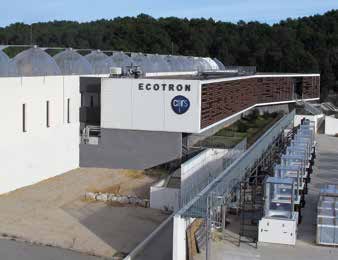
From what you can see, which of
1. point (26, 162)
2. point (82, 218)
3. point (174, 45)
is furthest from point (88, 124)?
point (174, 45)

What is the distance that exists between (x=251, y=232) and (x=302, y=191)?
407 centimetres

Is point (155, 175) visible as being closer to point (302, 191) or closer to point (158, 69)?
point (302, 191)

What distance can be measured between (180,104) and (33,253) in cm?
1166

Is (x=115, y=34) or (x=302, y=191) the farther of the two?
(x=115, y=34)

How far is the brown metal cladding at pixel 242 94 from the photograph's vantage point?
27.2 metres

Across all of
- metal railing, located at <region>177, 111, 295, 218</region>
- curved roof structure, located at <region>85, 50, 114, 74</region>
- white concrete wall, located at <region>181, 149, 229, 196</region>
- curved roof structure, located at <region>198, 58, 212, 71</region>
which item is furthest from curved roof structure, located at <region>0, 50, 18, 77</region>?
curved roof structure, located at <region>198, 58, 212, 71</region>

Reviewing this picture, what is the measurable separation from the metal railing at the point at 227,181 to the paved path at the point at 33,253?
319 centimetres

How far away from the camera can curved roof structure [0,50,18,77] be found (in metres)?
22.0

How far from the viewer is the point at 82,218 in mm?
18656

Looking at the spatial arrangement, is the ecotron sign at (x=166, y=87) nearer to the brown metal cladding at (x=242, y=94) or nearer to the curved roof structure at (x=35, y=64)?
the brown metal cladding at (x=242, y=94)

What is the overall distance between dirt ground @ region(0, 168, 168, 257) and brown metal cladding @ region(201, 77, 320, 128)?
16.4 ft

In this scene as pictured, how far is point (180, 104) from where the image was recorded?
25031 mm

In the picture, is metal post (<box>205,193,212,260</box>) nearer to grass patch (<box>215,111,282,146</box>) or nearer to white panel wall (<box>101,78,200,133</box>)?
white panel wall (<box>101,78,200,133</box>)

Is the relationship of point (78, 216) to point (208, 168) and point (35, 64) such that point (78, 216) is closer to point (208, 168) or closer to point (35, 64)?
point (208, 168)
